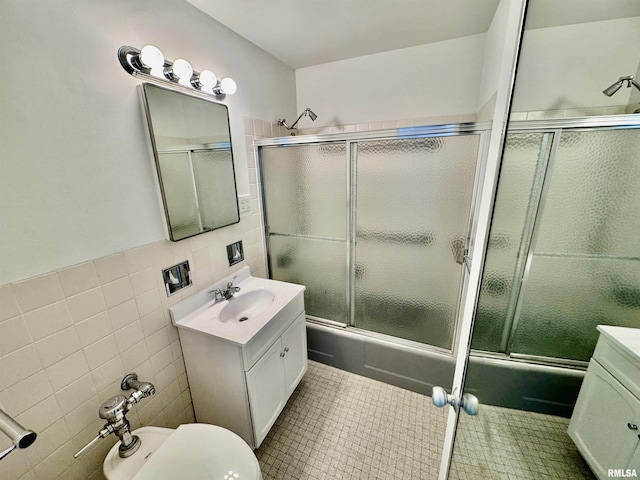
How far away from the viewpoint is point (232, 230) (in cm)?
160

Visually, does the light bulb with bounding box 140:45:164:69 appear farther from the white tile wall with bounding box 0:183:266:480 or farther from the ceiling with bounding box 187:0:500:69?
the white tile wall with bounding box 0:183:266:480

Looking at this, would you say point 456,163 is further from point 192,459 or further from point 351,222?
point 192,459

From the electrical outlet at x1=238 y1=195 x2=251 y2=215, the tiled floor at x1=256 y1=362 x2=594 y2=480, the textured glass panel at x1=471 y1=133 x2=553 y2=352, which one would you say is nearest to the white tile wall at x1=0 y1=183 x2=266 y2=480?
the electrical outlet at x1=238 y1=195 x2=251 y2=215

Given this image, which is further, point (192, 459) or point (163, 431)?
point (163, 431)

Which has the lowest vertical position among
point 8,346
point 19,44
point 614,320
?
point 614,320

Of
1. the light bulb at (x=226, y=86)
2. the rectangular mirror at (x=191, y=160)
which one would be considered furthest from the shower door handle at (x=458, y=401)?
the light bulb at (x=226, y=86)

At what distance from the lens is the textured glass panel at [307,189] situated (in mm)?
1632

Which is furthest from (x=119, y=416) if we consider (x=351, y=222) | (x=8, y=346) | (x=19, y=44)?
(x=351, y=222)

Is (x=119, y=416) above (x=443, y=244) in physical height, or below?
below

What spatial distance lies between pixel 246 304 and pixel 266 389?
506mm

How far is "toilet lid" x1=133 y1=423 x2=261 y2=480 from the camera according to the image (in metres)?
0.86

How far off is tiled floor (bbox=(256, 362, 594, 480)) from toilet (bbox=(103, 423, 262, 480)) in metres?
0.52

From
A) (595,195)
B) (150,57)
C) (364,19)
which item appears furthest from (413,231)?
(150,57)

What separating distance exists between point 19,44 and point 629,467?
240cm
